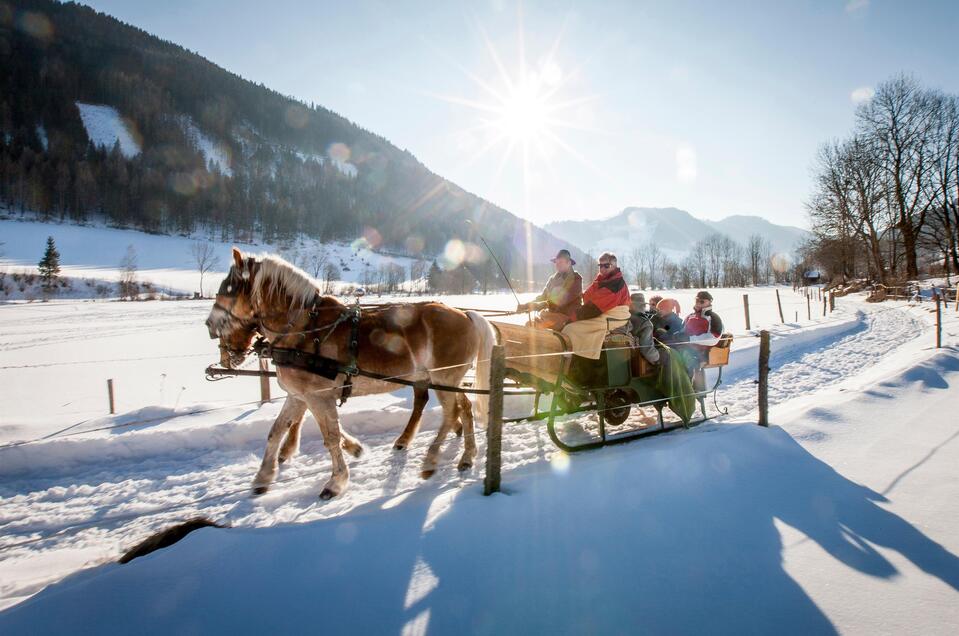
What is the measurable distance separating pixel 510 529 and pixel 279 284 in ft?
9.79

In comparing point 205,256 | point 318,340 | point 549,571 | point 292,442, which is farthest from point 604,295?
point 205,256

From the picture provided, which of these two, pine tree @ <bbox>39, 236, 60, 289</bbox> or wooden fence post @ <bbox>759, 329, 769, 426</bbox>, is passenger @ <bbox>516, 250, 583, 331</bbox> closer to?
wooden fence post @ <bbox>759, 329, 769, 426</bbox>

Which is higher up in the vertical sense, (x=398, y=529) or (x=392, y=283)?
(x=392, y=283)

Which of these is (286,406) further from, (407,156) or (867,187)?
(407,156)

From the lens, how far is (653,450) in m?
3.78

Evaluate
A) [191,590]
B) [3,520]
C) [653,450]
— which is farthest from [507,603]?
[3,520]

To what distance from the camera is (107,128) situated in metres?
89.1

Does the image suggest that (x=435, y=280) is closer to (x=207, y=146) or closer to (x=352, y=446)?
(x=352, y=446)

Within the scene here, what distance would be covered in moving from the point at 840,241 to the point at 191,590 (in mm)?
40337

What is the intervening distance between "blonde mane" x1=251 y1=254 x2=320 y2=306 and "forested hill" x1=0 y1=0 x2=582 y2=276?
167 ft

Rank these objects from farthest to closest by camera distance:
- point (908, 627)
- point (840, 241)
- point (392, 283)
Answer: point (392, 283) < point (840, 241) < point (908, 627)

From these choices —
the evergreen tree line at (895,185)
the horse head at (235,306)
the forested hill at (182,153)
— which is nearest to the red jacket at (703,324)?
the horse head at (235,306)

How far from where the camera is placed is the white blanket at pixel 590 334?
4344mm

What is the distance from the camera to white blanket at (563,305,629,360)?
4344mm
